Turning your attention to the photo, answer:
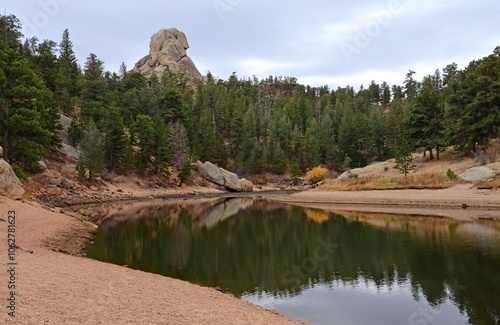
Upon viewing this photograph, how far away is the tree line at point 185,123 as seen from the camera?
45.2m

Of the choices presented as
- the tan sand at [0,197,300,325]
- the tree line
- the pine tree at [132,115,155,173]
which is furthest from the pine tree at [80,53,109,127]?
the tan sand at [0,197,300,325]

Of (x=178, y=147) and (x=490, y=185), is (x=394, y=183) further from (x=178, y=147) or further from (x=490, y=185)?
(x=178, y=147)

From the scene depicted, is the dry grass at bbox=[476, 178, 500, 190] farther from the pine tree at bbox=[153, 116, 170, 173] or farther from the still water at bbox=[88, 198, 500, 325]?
the pine tree at bbox=[153, 116, 170, 173]

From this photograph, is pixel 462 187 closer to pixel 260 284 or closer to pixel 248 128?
pixel 260 284

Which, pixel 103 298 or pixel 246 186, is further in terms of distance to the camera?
pixel 246 186

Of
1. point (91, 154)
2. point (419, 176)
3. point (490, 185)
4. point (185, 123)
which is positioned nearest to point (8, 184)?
point (91, 154)

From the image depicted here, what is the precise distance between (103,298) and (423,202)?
45952 mm

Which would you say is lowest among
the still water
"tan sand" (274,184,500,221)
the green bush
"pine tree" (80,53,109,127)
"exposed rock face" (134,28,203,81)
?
the still water

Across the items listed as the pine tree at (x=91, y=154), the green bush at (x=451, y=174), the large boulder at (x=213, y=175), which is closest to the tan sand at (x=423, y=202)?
the green bush at (x=451, y=174)

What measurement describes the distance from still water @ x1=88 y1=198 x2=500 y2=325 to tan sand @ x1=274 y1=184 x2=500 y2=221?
570 centimetres

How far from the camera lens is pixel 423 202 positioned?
161ft

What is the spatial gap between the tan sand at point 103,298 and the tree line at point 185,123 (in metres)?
31.5

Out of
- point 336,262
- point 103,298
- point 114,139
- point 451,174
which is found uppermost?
point 114,139

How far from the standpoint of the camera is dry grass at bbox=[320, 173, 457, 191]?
53425mm
